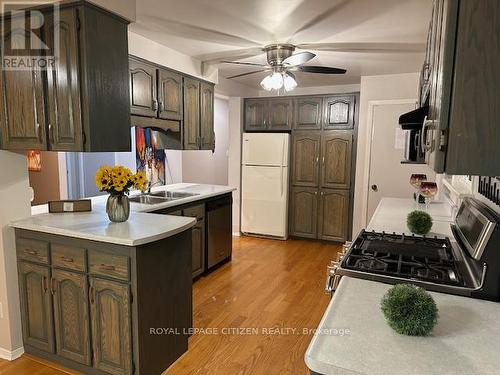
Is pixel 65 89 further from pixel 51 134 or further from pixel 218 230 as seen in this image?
pixel 218 230

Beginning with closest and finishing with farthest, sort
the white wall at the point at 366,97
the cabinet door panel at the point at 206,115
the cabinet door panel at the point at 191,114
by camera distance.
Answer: the cabinet door panel at the point at 191,114, the cabinet door panel at the point at 206,115, the white wall at the point at 366,97

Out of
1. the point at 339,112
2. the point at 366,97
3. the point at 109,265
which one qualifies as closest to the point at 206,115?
the point at 339,112

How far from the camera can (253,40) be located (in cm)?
299

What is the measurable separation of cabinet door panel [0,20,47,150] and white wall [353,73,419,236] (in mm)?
3770

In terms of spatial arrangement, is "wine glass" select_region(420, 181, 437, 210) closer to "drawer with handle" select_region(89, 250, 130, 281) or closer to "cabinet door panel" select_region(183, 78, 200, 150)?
"cabinet door panel" select_region(183, 78, 200, 150)

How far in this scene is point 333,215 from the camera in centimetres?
495

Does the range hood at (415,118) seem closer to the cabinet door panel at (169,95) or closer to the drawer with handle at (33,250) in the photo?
the drawer with handle at (33,250)

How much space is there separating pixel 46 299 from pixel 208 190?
2.01m

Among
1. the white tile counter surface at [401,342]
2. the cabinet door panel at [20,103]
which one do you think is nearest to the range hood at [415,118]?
the white tile counter surface at [401,342]

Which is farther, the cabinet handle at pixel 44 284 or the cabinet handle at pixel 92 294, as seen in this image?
the cabinet handle at pixel 44 284

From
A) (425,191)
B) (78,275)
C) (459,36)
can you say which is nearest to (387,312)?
(459,36)

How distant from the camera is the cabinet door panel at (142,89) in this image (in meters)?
2.86

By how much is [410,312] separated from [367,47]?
113 inches

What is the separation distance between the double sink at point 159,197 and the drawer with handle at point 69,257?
3.94 ft
